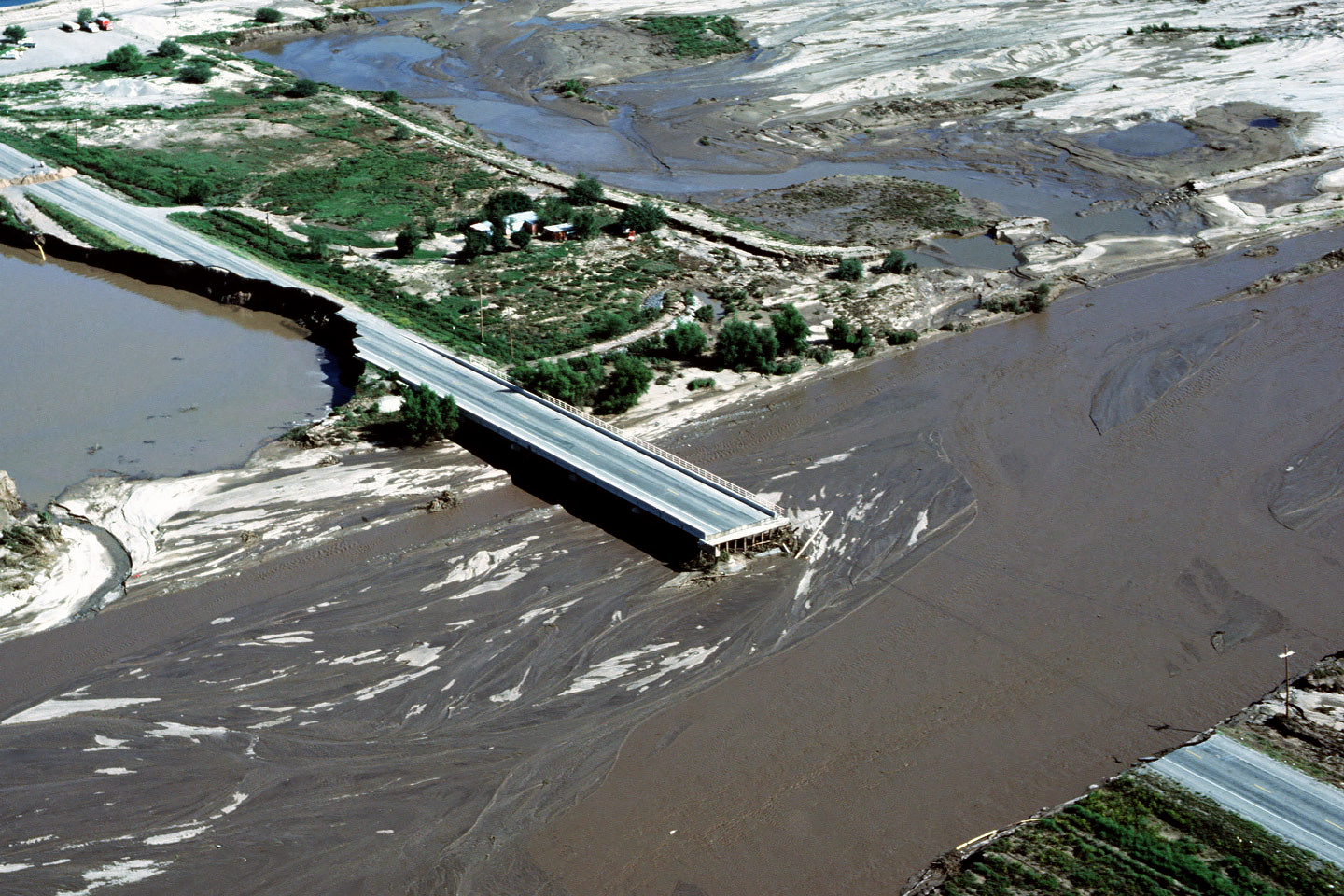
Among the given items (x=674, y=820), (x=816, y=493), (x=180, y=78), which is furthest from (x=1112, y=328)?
(x=180, y=78)

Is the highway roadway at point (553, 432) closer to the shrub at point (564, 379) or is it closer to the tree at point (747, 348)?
the shrub at point (564, 379)

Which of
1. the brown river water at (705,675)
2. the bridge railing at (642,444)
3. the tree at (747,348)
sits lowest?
the brown river water at (705,675)

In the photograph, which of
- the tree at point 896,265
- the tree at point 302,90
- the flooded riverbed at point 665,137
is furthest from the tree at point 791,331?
the tree at point 302,90

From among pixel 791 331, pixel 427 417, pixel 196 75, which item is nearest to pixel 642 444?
pixel 427 417

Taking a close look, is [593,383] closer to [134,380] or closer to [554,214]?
[554,214]

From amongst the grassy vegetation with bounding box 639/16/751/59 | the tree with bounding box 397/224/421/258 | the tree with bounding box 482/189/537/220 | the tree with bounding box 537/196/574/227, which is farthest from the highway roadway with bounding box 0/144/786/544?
the grassy vegetation with bounding box 639/16/751/59
